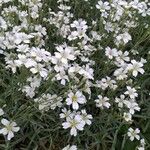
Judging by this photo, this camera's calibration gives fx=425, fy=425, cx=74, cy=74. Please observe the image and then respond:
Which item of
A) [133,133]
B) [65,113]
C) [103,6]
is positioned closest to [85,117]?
[65,113]

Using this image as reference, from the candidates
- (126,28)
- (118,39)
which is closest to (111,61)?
(118,39)

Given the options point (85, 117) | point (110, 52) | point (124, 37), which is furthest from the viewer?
point (124, 37)

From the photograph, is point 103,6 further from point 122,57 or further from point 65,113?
point 65,113

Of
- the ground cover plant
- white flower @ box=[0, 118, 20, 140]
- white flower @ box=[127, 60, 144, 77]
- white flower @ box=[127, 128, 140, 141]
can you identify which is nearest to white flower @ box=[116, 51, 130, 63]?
the ground cover plant

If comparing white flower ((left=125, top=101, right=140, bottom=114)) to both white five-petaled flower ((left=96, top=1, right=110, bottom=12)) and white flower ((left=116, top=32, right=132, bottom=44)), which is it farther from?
white five-petaled flower ((left=96, top=1, right=110, bottom=12))

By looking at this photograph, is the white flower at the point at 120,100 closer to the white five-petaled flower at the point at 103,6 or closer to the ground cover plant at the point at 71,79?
the ground cover plant at the point at 71,79

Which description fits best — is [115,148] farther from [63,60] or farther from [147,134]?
[63,60]

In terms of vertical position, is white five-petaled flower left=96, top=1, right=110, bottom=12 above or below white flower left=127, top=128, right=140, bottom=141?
above

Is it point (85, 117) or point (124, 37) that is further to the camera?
point (124, 37)

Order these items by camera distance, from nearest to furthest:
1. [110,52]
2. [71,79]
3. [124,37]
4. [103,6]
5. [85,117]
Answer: [71,79] < [85,117] < [110,52] < [124,37] < [103,6]
